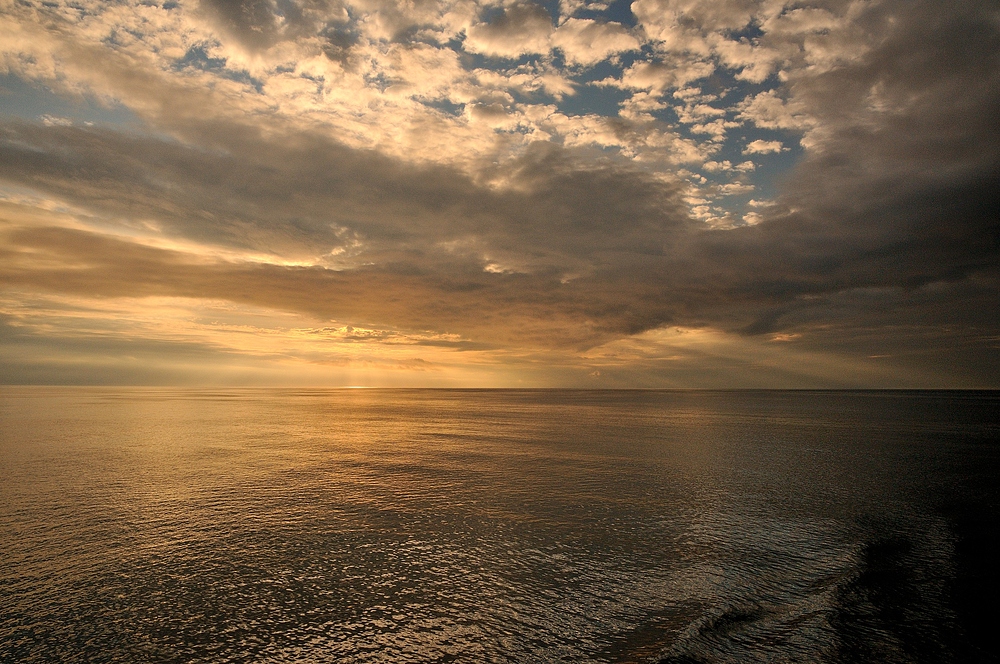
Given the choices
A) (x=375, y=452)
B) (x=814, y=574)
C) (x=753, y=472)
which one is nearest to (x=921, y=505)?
(x=753, y=472)

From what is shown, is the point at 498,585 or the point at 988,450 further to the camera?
the point at 988,450

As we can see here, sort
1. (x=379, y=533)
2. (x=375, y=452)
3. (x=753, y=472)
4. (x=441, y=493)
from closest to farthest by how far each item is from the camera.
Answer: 1. (x=379, y=533)
2. (x=441, y=493)
3. (x=753, y=472)
4. (x=375, y=452)

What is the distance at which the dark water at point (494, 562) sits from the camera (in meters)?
9.36

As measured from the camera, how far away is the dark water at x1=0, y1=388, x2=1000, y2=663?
30.7 feet

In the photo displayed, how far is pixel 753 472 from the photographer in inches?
1080

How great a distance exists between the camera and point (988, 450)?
37062mm

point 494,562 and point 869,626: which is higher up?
point 869,626

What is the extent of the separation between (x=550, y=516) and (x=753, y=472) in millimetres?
15092

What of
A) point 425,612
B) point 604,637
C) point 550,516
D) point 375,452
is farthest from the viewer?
point 375,452

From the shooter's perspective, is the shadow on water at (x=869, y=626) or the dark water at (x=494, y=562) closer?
the shadow on water at (x=869, y=626)

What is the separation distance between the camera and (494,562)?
44.1 feet

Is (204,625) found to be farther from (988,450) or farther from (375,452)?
(988,450)

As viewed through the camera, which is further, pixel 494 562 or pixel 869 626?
pixel 494 562

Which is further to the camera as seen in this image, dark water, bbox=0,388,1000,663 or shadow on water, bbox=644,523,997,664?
dark water, bbox=0,388,1000,663
